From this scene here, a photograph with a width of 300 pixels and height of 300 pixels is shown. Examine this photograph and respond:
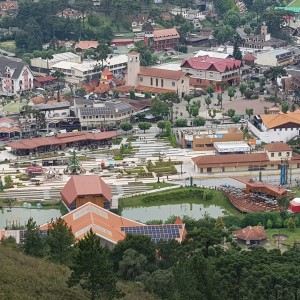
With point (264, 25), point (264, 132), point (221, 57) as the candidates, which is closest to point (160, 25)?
point (264, 25)

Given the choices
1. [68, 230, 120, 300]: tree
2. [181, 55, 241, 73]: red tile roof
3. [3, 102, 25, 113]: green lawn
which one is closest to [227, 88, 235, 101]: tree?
[181, 55, 241, 73]: red tile roof

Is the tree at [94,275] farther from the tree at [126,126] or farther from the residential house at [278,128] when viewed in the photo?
the tree at [126,126]

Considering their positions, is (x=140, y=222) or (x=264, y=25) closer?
(x=140, y=222)

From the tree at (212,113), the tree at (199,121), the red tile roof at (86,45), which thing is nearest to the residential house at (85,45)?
the red tile roof at (86,45)

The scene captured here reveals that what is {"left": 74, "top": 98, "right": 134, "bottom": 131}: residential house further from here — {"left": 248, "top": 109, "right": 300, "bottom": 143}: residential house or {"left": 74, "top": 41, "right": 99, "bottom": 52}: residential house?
{"left": 74, "top": 41, "right": 99, "bottom": 52}: residential house

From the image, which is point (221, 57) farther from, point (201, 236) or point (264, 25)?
point (201, 236)

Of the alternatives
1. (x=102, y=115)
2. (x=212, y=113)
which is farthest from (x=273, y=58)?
(x=102, y=115)
